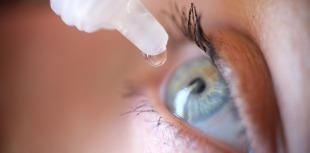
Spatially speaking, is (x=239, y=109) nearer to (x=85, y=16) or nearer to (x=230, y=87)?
(x=230, y=87)

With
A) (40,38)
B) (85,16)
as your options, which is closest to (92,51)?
(40,38)

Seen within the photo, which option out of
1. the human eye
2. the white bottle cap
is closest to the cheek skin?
the human eye

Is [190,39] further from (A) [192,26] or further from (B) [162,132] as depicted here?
(B) [162,132]

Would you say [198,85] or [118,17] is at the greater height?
[118,17]

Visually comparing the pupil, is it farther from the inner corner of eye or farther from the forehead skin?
the forehead skin

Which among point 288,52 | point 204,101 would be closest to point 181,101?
point 204,101

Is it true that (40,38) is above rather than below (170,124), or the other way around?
above

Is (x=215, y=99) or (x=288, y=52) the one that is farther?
(x=215, y=99)
